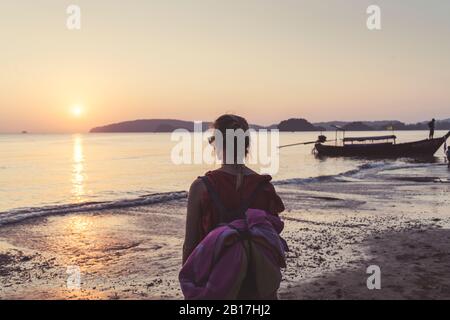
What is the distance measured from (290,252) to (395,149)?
52322 mm

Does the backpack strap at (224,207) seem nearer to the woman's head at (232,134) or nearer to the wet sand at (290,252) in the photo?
the woman's head at (232,134)

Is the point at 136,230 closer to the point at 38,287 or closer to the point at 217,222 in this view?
the point at 38,287

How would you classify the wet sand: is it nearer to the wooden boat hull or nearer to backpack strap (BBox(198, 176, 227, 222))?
backpack strap (BBox(198, 176, 227, 222))

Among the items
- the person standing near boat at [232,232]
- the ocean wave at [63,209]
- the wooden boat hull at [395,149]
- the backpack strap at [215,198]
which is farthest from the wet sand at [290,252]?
the wooden boat hull at [395,149]

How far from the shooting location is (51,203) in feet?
79.0

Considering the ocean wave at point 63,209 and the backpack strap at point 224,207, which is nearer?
the backpack strap at point 224,207

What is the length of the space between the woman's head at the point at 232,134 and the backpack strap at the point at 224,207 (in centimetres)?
23

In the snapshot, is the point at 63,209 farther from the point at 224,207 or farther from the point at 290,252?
the point at 224,207

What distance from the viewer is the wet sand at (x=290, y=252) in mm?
7492

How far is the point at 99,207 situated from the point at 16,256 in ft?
29.6

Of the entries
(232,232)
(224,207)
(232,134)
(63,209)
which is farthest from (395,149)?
(232,232)

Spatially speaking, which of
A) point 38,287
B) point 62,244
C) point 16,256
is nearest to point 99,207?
point 62,244

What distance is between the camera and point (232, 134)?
9.62ft
